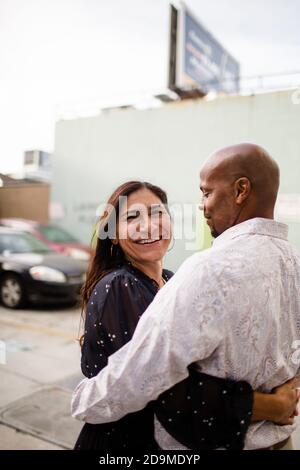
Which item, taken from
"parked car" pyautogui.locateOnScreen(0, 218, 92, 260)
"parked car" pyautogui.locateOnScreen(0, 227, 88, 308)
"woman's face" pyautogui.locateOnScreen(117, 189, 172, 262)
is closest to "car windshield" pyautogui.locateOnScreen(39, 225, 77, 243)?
"parked car" pyautogui.locateOnScreen(0, 218, 92, 260)

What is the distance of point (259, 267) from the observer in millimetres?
999

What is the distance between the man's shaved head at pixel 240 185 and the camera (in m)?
1.09

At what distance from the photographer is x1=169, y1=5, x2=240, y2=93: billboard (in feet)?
27.2

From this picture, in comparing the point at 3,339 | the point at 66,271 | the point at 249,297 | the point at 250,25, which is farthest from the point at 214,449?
the point at 66,271

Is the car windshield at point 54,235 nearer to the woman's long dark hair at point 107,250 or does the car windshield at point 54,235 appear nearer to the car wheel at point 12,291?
the car wheel at point 12,291

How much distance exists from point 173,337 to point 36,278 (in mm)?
5945

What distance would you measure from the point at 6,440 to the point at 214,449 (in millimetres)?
2159

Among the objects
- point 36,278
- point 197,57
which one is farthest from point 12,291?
point 197,57

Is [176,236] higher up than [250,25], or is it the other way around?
[250,25]

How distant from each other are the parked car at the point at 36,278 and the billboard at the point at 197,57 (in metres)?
4.12

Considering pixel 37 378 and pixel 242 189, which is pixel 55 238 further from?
pixel 242 189

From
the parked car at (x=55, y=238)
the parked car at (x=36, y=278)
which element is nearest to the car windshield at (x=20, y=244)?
the parked car at (x=36, y=278)

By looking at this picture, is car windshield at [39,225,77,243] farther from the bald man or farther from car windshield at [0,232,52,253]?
the bald man

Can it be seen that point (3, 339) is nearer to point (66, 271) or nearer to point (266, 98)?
point (66, 271)
